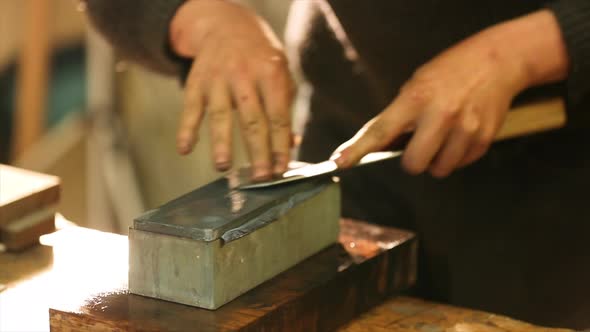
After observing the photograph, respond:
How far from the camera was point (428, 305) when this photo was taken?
1.15m

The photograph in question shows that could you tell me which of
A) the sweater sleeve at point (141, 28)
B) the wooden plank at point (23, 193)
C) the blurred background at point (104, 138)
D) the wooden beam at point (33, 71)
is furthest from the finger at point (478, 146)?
the wooden beam at point (33, 71)

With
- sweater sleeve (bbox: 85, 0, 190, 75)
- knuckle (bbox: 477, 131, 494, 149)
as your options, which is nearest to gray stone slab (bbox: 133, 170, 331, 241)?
knuckle (bbox: 477, 131, 494, 149)

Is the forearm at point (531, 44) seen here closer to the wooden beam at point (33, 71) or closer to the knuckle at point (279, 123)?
the knuckle at point (279, 123)

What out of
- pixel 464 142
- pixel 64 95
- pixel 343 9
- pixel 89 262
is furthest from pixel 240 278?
pixel 64 95

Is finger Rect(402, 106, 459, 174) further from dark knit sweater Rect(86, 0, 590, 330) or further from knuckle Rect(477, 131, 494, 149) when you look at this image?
dark knit sweater Rect(86, 0, 590, 330)

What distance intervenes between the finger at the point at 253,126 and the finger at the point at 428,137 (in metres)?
0.18

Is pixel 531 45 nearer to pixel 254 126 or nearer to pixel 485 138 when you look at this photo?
pixel 485 138

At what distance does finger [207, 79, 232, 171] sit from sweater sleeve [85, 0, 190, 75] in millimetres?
177

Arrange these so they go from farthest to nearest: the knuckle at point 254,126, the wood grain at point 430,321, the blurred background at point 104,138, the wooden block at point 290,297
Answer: the blurred background at point 104,138, the knuckle at point 254,126, the wood grain at point 430,321, the wooden block at point 290,297

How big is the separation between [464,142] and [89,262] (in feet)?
1.61

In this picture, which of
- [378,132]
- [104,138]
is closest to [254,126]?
[378,132]

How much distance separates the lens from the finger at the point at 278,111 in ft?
3.91

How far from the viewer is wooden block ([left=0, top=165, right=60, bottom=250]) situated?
1214mm

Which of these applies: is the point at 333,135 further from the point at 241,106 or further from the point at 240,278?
the point at 240,278
